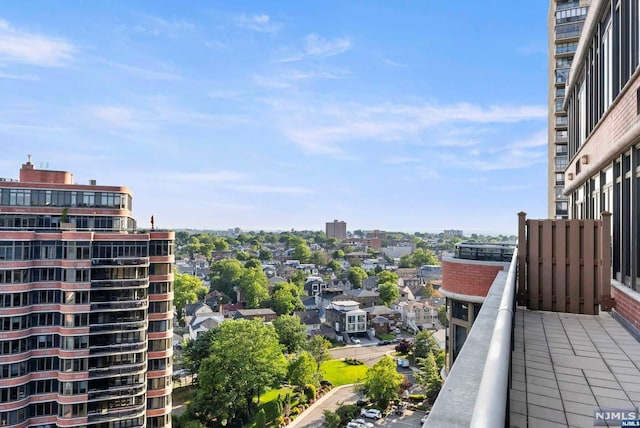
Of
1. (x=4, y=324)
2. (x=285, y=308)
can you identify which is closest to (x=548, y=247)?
(x=4, y=324)

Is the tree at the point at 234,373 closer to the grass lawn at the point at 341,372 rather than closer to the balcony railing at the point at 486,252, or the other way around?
the grass lawn at the point at 341,372

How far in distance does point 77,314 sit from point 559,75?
108 ft

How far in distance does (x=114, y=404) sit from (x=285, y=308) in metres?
34.5

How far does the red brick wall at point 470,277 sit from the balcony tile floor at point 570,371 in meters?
3.51

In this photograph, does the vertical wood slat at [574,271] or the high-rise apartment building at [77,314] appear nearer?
the vertical wood slat at [574,271]

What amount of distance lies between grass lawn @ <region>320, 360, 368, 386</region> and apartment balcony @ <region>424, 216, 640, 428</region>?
2911 cm

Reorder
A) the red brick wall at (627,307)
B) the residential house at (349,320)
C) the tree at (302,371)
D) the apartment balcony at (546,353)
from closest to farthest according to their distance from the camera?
the apartment balcony at (546,353) → the red brick wall at (627,307) → the tree at (302,371) → the residential house at (349,320)

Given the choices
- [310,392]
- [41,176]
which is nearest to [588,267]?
[41,176]

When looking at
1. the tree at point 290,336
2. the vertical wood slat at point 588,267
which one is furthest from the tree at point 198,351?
the vertical wood slat at point 588,267

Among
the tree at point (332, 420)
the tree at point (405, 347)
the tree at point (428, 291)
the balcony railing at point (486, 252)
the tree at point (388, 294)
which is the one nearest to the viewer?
the balcony railing at point (486, 252)

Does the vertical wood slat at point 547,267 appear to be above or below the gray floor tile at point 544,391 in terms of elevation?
above

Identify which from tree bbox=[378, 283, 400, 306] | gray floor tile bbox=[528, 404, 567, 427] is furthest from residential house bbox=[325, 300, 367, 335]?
gray floor tile bbox=[528, 404, 567, 427]

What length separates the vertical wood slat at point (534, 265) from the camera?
20.8 ft

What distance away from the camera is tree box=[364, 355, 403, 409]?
27.9m
